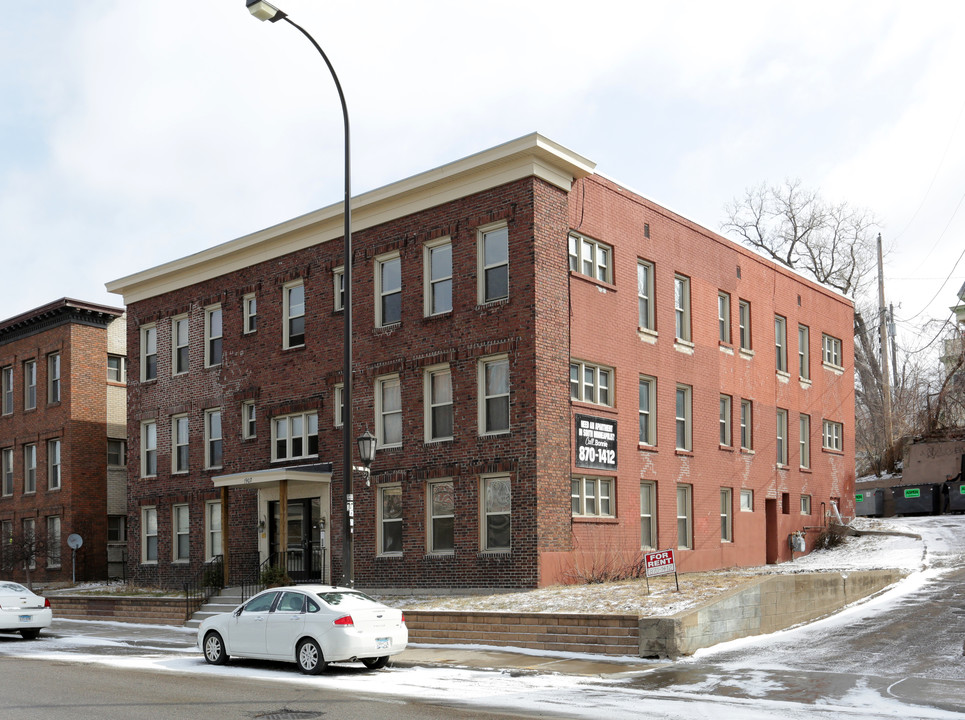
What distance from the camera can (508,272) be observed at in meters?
25.9

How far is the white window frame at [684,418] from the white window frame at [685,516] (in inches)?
46.5

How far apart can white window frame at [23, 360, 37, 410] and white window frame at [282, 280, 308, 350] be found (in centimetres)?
1778

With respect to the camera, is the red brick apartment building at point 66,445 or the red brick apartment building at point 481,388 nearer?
the red brick apartment building at point 481,388

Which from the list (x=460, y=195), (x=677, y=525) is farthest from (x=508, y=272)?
(x=677, y=525)

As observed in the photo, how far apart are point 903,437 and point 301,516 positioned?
32185mm

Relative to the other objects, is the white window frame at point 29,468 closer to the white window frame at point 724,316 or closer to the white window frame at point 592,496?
the white window frame at point 592,496

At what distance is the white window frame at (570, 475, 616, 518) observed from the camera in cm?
2612

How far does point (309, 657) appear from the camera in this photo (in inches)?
667

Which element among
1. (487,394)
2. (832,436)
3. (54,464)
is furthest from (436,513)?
(54,464)

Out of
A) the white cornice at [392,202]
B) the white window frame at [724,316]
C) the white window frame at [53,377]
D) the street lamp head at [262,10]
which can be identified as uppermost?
the street lamp head at [262,10]

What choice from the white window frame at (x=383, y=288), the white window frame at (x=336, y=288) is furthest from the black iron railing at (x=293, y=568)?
the white window frame at (x=336, y=288)

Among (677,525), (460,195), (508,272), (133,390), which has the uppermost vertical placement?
(460,195)

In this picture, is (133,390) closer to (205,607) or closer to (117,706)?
(205,607)

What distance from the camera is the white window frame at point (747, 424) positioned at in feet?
109
